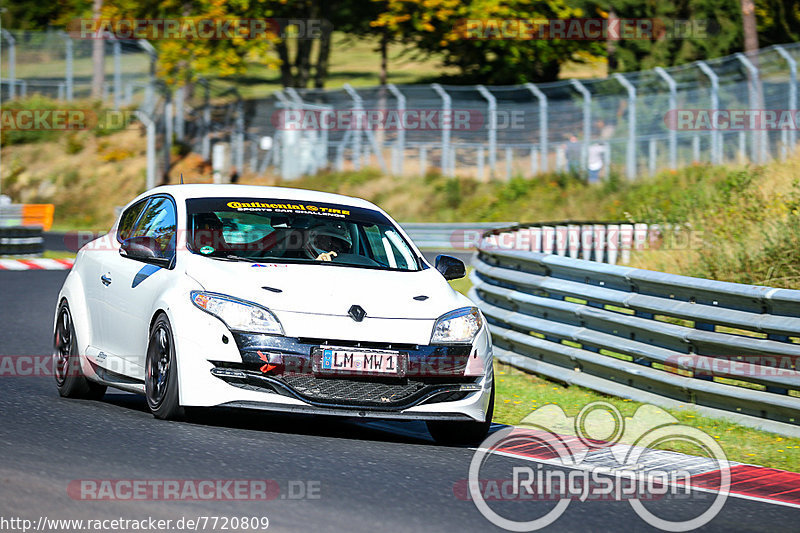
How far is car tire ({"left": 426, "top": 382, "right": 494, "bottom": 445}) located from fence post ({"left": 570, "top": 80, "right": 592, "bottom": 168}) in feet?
86.7

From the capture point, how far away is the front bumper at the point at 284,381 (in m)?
7.59

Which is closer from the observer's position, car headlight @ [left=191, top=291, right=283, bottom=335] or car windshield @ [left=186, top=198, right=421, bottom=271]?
car headlight @ [left=191, top=291, right=283, bottom=335]

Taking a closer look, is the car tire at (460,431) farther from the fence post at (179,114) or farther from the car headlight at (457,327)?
the fence post at (179,114)

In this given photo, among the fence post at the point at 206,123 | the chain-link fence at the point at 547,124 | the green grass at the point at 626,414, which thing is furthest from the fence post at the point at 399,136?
the green grass at the point at 626,414

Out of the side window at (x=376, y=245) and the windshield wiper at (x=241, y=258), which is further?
the side window at (x=376, y=245)

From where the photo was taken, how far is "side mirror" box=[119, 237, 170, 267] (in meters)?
8.42

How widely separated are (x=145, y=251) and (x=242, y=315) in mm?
1085

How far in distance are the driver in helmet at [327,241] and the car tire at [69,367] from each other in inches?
78.0

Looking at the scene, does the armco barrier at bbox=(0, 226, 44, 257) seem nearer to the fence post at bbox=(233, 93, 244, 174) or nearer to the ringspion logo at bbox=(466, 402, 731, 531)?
the ringspion logo at bbox=(466, 402, 731, 531)

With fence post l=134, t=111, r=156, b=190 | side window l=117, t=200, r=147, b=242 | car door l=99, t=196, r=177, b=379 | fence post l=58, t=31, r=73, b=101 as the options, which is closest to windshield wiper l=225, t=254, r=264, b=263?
car door l=99, t=196, r=177, b=379

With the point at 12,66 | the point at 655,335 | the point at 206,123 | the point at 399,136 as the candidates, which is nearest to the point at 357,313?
the point at 655,335

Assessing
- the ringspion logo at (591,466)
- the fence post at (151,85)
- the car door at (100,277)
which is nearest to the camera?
the ringspion logo at (591,466)

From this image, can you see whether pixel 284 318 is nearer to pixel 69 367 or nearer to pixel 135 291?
pixel 135 291

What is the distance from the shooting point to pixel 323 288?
7.89m
